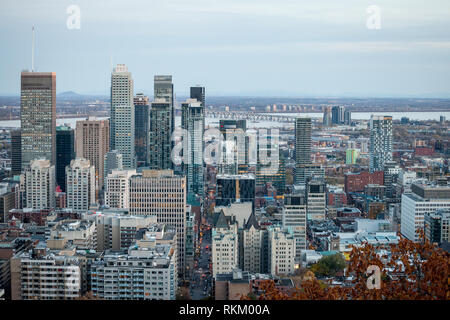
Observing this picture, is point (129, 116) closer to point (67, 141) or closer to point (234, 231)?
point (67, 141)

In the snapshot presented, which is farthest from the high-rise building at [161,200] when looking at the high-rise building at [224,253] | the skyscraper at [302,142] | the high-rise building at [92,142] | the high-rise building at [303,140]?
the high-rise building at [303,140]

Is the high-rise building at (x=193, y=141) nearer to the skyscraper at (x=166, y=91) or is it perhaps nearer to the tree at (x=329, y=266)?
the skyscraper at (x=166, y=91)

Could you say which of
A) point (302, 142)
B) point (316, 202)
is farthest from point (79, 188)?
point (302, 142)

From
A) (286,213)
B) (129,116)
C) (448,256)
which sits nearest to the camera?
(448,256)

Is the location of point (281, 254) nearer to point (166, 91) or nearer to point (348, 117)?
point (348, 117)


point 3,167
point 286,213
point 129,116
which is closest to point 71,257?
point 286,213
